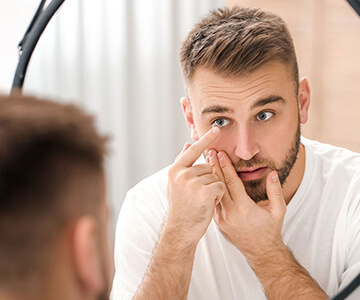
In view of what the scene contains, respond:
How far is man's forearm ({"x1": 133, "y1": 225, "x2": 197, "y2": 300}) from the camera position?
27.1 inches

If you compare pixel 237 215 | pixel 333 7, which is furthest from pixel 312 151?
pixel 333 7

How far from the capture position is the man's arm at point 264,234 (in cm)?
68

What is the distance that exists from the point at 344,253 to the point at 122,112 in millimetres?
796

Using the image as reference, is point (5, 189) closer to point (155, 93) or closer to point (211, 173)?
point (211, 173)

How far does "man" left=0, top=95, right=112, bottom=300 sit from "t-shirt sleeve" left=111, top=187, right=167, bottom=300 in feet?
1.55

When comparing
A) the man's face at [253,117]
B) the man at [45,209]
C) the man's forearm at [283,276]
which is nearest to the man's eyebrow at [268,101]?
the man's face at [253,117]

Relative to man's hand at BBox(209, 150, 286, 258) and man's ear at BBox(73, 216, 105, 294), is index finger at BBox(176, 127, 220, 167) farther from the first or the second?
man's ear at BBox(73, 216, 105, 294)

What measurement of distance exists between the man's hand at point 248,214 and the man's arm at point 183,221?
0.08 feet

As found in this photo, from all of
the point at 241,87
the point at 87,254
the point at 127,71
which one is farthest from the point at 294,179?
the point at 127,71

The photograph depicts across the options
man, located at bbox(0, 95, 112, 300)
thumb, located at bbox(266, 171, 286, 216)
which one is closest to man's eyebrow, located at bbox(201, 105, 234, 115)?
thumb, located at bbox(266, 171, 286, 216)

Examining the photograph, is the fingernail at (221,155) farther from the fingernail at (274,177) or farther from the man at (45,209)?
the man at (45,209)

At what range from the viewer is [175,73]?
4.44ft

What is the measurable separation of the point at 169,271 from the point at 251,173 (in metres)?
0.19

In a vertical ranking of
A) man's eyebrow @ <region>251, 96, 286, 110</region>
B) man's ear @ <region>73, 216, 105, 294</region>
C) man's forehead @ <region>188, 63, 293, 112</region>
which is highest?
man's forehead @ <region>188, 63, 293, 112</region>
